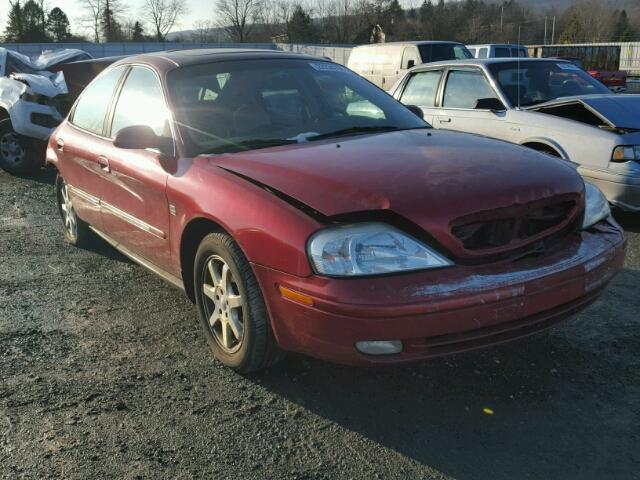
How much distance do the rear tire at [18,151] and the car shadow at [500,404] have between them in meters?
7.40

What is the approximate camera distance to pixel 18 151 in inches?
362

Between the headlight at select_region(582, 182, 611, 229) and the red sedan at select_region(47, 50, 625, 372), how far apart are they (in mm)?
12

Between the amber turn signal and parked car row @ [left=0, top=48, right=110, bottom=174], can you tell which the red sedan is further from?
parked car row @ [left=0, top=48, right=110, bottom=174]

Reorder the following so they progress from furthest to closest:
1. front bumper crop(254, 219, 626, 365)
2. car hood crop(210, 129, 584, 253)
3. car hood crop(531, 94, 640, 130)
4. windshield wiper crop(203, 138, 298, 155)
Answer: car hood crop(531, 94, 640, 130), windshield wiper crop(203, 138, 298, 155), car hood crop(210, 129, 584, 253), front bumper crop(254, 219, 626, 365)

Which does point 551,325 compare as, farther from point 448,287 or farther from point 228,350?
point 228,350

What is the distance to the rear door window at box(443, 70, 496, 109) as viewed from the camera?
6.96 metres

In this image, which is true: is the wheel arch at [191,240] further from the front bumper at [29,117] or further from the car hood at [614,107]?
the front bumper at [29,117]

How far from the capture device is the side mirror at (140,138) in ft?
11.3

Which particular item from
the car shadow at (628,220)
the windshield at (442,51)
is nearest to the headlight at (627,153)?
the car shadow at (628,220)

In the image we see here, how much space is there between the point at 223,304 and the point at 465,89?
16.4 feet

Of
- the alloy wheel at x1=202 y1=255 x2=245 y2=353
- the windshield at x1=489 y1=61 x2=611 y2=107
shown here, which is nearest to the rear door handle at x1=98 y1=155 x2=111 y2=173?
the alloy wheel at x1=202 y1=255 x2=245 y2=353

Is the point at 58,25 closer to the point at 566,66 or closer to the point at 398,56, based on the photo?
the point at 398,56

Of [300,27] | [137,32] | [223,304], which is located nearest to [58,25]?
[137,32]

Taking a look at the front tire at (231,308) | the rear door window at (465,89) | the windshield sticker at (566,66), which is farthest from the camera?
the windshield sticker at (566,66)
